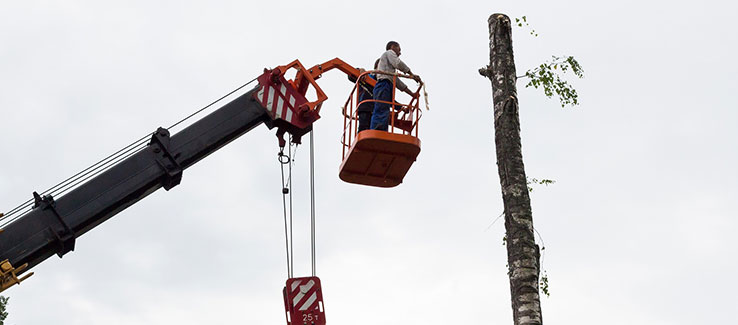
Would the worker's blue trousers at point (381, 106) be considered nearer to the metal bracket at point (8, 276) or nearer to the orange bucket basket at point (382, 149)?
the orange bucket basket at point (382, 149)

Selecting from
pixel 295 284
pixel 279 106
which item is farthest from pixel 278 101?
pixel 295 284

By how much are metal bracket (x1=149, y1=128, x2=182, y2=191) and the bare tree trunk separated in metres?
5.07

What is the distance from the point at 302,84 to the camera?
11.7 m

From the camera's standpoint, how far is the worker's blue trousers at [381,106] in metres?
10.3

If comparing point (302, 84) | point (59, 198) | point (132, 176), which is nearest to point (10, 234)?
point (59, 198)

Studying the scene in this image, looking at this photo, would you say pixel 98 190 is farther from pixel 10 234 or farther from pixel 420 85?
pixel 420 85

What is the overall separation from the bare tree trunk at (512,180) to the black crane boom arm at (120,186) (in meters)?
4.74

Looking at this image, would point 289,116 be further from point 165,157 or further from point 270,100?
point 165,157

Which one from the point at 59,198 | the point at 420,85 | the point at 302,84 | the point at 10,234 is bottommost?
the point at 10,234

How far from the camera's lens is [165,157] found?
36.2ft

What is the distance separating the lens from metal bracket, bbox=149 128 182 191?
11.0 meters

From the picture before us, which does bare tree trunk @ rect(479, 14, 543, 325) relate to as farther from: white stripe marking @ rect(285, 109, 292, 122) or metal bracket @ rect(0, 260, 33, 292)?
metal bracket @ rect(0, 260, 33, 292)

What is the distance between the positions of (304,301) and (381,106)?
2826mm

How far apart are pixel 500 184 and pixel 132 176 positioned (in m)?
5.78
